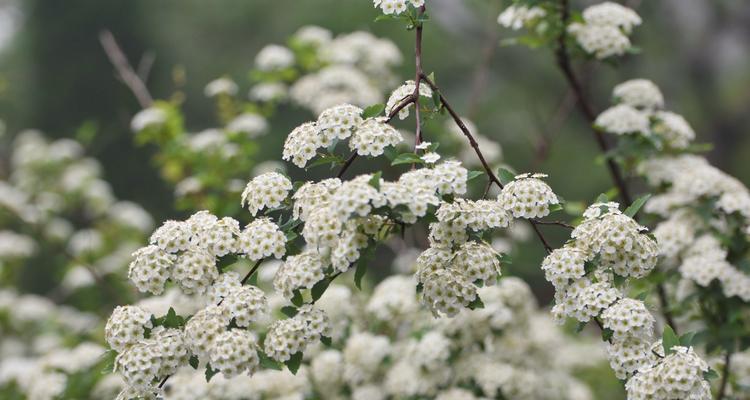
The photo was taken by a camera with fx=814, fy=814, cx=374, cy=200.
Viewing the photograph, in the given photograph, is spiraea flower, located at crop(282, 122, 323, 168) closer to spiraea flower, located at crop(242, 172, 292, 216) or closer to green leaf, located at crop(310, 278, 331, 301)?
spiraea flower, located at crop(242, 172, 292, 216)

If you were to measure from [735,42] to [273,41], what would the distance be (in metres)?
9.43

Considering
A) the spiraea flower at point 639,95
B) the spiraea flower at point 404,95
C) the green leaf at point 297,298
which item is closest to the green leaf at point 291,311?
the green leaf at point 297,298

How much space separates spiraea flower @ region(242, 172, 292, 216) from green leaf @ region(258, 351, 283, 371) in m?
0.42

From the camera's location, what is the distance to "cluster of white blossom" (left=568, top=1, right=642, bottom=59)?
379 centimetres

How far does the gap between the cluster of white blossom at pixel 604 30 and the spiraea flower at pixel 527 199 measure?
1661 mm

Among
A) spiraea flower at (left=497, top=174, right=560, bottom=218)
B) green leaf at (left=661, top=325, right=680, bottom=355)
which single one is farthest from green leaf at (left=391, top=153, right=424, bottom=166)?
green leaf at (left=661, top=325, right=680, bottom=355)

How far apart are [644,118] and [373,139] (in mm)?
2086

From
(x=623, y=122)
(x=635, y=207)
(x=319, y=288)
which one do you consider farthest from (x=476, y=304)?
(x=623, y=122)

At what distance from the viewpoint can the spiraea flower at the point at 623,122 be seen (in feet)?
12.7

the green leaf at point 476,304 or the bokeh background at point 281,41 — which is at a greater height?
the bokeh background at point 281,41

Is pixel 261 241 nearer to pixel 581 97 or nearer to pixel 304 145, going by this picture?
pixel 304 145

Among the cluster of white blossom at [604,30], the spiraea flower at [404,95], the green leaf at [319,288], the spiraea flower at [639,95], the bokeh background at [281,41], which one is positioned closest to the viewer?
the green leaf at [319,288]

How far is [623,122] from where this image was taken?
3.89 m

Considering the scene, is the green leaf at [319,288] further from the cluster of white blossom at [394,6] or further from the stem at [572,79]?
the stem at [572,79]
